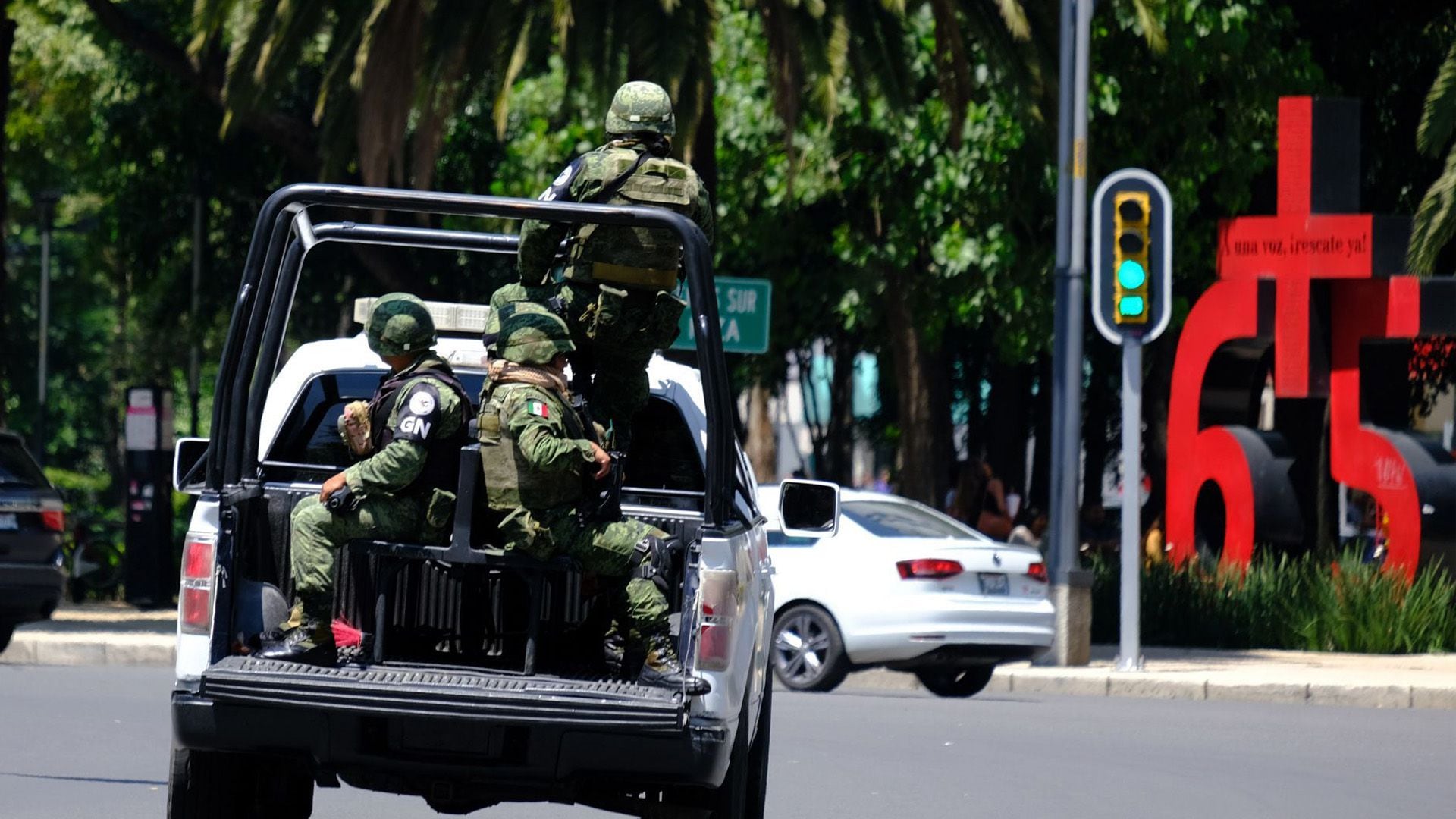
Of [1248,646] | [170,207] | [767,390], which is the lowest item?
[1248,646]

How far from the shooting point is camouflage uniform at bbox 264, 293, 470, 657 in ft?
21.1

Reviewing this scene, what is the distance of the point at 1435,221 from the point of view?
702 inches

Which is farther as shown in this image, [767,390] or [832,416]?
[832,416]

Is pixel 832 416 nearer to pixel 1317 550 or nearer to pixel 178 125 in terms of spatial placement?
pixel 178 125

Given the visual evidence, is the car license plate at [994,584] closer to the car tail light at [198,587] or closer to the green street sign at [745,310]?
the green street sign at [745,310]

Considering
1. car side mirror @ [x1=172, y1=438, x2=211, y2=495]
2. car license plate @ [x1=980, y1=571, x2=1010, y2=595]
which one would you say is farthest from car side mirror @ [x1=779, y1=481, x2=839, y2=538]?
car license plate @ [x1=980, y1=571, x2=1010, y2=595]

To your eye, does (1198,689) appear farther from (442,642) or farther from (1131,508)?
(442,642)

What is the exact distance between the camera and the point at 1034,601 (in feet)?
50.4

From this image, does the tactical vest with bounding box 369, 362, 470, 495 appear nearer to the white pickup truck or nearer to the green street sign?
the white pickup truck

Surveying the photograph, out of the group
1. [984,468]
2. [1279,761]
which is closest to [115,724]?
[1279,761]

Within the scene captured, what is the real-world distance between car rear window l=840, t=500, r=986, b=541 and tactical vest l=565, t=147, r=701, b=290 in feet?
26.2

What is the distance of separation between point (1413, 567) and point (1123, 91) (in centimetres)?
701

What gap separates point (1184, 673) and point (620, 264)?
1001 centimetres

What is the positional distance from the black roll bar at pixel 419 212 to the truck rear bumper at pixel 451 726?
0.66 metres
